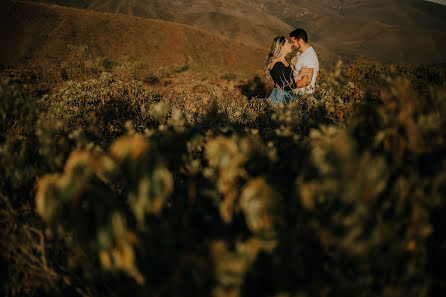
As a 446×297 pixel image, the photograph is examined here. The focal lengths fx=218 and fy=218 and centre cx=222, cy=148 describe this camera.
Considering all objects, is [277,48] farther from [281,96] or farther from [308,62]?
[281,96]

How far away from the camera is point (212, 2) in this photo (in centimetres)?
13738

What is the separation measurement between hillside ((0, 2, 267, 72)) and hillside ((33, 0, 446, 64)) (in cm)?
5726

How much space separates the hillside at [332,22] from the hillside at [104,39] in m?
57.3

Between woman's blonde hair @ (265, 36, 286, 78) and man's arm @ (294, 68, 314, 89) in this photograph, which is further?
woman's blonde hair @ (265, 36, 286, 78)

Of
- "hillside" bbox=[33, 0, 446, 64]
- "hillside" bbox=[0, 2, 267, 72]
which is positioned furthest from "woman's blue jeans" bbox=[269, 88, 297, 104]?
"hillside" bbox=[33, 0, 446, 64]

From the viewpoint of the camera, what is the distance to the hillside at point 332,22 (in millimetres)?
93006

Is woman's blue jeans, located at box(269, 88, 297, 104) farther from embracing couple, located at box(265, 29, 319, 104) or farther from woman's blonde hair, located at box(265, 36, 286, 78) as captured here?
woman's blonde hair, located at box(265, 36, 286, 78)

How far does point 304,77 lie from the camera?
3877mm

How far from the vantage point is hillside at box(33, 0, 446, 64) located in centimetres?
9301

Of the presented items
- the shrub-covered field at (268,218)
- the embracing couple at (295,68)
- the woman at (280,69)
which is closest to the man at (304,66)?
the embracing couple at (295,68)

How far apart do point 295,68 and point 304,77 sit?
379 mm

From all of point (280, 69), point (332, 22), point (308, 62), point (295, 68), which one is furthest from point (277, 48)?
point (332, 22)

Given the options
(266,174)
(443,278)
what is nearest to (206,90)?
(266,174)

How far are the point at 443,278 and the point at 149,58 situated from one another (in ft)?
A: 112
